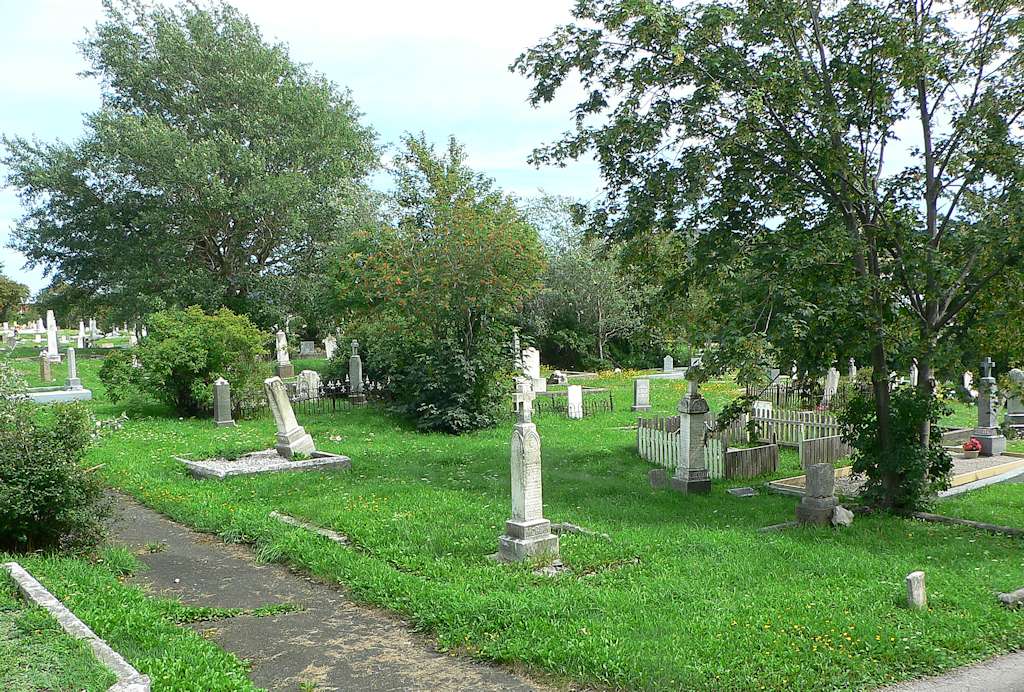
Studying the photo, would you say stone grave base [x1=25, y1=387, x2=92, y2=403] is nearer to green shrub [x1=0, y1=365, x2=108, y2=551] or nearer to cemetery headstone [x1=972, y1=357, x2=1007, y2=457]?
green shrub [x1=0, y1=365, x2=108, y2=551]

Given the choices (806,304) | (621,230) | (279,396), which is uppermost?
(621,230)

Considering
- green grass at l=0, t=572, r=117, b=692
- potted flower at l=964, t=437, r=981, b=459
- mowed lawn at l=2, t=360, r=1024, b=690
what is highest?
potted flower at l=964, t=437, r=981, b=459

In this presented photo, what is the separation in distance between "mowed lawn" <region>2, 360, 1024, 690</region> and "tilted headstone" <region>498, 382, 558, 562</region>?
0.26 meters

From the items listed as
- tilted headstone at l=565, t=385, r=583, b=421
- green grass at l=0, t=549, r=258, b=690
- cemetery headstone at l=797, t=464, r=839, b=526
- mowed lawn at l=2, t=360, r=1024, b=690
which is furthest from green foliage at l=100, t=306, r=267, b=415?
cemetery headstone at l=797, t=464, r=839, b=526

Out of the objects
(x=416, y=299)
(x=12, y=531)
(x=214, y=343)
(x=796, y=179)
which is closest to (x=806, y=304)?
(x=796, y=179)

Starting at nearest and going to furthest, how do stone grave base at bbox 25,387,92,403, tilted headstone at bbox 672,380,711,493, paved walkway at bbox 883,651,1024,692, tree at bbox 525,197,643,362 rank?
1. paved walkway at bbox 883,651,1024,692
2. tilted headstone at bbox 672,380,711,493
3. stone grave base at bbox 25,387,92,403
4. tree at bbox 525,197,643,362

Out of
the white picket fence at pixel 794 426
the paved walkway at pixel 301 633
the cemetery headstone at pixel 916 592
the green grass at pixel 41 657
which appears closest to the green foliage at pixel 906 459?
the cemetery headstone at pixel 916 592

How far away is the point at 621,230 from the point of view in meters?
13.0

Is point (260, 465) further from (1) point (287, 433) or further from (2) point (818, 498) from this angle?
(2) point (818, 498)

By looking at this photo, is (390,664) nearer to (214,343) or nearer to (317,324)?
(214,343)

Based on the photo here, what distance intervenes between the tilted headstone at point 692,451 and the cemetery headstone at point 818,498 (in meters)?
2.49

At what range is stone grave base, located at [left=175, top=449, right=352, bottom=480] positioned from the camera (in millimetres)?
14273

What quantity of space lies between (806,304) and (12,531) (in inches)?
Result: 377

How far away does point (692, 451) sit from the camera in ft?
44.2
